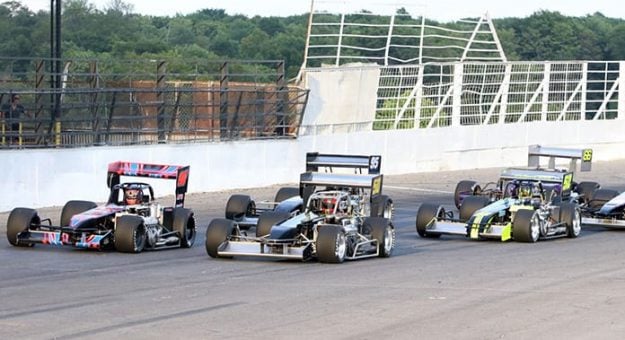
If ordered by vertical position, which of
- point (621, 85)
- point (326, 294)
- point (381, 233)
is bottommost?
point (326, 294)

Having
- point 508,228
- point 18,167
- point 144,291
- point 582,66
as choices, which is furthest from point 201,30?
point 144,291

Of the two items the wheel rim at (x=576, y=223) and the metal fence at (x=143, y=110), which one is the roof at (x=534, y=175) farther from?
the metal fence at (x=143, y=110)

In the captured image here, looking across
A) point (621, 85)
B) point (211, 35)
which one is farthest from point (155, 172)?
point (211, 35)

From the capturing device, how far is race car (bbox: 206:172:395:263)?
57.2 feet

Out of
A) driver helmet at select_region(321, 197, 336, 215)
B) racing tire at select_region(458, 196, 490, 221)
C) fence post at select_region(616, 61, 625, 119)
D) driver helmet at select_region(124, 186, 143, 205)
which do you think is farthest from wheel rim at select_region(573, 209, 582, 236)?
fence post at select_region(616, 61, 625, 119)

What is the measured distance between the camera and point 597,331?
1198 centimetres

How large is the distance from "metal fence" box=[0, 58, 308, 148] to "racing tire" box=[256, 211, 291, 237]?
26.4ft

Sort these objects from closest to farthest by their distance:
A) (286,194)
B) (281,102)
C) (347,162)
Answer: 1. (347,162)
2. (286,194)
3. (281,102)

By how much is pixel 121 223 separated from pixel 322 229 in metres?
2.79

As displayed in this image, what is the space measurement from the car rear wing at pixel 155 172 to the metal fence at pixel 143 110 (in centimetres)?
564

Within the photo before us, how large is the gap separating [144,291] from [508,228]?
7569mm

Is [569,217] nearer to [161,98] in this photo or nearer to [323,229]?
[323,229]

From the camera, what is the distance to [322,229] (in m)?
17.4

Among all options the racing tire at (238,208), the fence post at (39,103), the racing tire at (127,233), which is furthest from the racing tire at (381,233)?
the fence post at (39,103)
